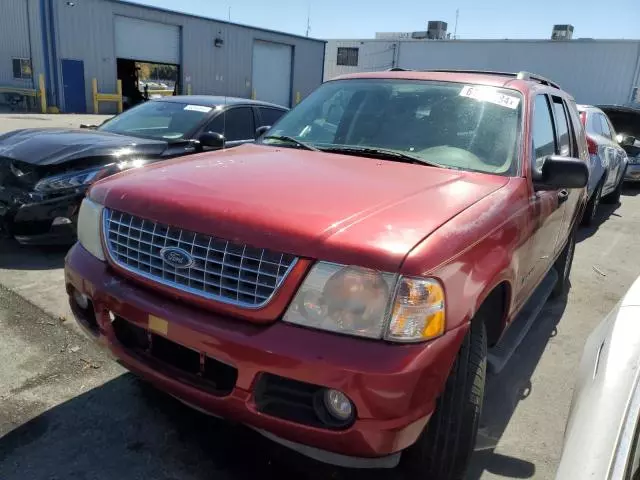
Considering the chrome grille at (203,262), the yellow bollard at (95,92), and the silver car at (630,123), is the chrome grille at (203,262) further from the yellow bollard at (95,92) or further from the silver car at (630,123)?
the yellow bollard at (95,92)

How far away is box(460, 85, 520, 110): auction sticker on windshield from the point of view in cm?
311

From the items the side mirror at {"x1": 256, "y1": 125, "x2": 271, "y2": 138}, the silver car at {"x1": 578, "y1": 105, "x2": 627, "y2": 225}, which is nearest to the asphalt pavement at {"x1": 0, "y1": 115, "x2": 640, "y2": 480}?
the side mirror at {"x1": 256, "y1": 125, "x2": 271, "y2": 138}

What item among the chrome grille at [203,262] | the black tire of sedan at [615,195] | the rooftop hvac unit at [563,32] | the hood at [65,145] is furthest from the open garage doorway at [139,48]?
the chrome grille at [203,262]

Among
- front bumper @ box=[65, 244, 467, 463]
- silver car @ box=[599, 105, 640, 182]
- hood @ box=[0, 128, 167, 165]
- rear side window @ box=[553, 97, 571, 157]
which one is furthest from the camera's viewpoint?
silver car @ box=[599, 105, 640, 182]

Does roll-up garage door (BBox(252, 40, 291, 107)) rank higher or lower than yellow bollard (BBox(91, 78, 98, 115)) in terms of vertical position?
higher

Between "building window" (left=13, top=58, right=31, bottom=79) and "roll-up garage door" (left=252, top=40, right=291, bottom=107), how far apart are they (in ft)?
37.0

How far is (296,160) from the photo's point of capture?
285cm

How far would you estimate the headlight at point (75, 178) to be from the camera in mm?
4648

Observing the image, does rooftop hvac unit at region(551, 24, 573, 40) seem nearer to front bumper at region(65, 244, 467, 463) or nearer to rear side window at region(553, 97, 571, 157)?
rear side window at region(553, 97, 571, 157)

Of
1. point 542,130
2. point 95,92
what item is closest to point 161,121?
point 542,130

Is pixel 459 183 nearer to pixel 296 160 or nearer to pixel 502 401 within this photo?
pixel 296 160

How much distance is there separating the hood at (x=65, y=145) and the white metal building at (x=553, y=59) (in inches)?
1051

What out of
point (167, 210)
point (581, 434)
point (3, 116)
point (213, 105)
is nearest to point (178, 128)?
point (213, 105)

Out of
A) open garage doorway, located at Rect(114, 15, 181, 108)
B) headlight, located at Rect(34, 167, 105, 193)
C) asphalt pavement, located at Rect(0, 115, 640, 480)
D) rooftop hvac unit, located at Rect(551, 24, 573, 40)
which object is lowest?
asphalt pavement, located at Rect(0, 115, 640, 480)
